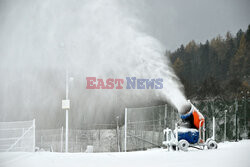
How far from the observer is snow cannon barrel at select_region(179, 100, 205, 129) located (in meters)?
8.23

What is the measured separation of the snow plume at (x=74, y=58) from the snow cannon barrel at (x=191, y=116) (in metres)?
0.35

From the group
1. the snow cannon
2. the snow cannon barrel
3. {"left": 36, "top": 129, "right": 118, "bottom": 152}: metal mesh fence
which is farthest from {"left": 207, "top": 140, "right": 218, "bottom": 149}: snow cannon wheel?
{"left": 36, "top": 129, "right": 118, "bottom": 152}: metal mesh fence

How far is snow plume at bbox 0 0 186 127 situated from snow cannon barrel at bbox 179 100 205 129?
351 millimetres

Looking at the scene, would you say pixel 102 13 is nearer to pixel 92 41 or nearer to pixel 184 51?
pixel 92 41

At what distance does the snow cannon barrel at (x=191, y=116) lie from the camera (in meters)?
8.23

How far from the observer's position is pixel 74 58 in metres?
22.9

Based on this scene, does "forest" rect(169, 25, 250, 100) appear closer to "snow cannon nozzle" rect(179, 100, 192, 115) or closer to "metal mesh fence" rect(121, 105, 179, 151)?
"metal mesh fence" rect(121, 105, 179, 151)

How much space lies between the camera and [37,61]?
74.0ft

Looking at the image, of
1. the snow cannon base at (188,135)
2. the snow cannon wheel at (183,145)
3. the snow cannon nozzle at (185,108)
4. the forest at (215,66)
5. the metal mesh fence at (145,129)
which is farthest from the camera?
the forest at (215,66)

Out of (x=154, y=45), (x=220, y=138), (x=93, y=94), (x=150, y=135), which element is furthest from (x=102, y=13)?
(x=93, y=94)

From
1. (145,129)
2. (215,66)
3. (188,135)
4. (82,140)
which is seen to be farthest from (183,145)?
(215,66)

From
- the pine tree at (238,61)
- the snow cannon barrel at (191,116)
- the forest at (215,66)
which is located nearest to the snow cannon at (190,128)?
the snow cannon barrel at (191,116)

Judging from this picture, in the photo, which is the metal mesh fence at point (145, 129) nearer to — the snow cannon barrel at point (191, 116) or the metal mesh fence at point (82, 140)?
the snow cannon barrel at point (191, 116)

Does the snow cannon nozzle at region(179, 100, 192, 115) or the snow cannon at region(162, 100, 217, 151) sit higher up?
the snow cannon nozzle at region(179, 100, 192, 115)
